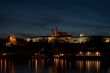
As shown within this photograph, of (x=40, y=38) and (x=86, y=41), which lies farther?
(x=40, y=38)

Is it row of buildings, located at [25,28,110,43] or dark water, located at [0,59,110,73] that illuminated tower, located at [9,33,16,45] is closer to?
row of buildings, located at [25,28,110,43]

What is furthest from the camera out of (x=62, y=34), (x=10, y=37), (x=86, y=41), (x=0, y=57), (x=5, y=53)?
(x=62, y=34)

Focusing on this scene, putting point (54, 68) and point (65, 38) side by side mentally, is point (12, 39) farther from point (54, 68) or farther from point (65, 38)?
point (54, 68)

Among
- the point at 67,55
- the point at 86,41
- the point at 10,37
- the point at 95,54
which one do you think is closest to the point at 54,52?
the point at 67,55

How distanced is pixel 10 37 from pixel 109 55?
40.2 m

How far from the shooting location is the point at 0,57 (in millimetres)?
58281

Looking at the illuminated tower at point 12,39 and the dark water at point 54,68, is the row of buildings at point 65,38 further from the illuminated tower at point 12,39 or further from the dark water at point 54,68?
the dark water at point 54,68

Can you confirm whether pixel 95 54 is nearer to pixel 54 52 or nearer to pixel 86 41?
pixel 54 52

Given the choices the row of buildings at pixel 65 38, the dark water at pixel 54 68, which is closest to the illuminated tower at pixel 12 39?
the row of buildings at pixel 65 38

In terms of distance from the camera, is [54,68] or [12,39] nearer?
[54,68]

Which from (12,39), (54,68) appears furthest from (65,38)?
(54,68)

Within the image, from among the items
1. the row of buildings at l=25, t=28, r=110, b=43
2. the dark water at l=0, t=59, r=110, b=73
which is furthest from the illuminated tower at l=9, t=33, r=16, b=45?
the dark water at l=0, t=59, r=110, b=73

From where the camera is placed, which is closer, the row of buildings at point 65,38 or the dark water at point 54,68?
the dark water at point 54,68

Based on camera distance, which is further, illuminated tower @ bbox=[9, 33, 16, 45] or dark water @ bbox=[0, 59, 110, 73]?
illuminated tower @ bbox=[9, 33, 16, 45]
